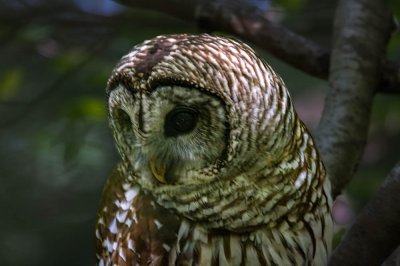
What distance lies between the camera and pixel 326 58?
323cm

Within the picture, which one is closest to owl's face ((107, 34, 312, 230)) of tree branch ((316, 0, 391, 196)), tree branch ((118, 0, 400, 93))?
tree branch ((316, 0, 391, 196))

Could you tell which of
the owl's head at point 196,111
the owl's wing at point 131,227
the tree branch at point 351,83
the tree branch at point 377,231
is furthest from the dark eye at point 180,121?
the tree branch at point 351,83

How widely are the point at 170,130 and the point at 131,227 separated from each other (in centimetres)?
38

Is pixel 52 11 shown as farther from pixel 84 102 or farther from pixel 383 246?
pixel 383 246

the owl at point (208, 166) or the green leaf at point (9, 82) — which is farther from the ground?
the owl at point (208, 166)

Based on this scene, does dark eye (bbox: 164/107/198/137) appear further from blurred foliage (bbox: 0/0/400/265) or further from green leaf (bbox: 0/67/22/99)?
green leaf (bbox: 0/67/22/99)

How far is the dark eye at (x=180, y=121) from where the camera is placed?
2344mm

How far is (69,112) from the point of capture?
391cm

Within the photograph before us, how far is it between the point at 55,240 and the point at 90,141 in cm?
187

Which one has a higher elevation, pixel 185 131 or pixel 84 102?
pixel 185 131

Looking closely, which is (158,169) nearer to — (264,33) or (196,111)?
(196,111)

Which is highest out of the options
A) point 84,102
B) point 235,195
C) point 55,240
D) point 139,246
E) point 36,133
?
point 235,195

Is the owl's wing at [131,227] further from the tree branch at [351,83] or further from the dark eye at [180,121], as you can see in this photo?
the tree branch at [351,83]

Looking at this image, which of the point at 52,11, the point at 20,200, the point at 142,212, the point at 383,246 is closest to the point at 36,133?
the point at 52,11
